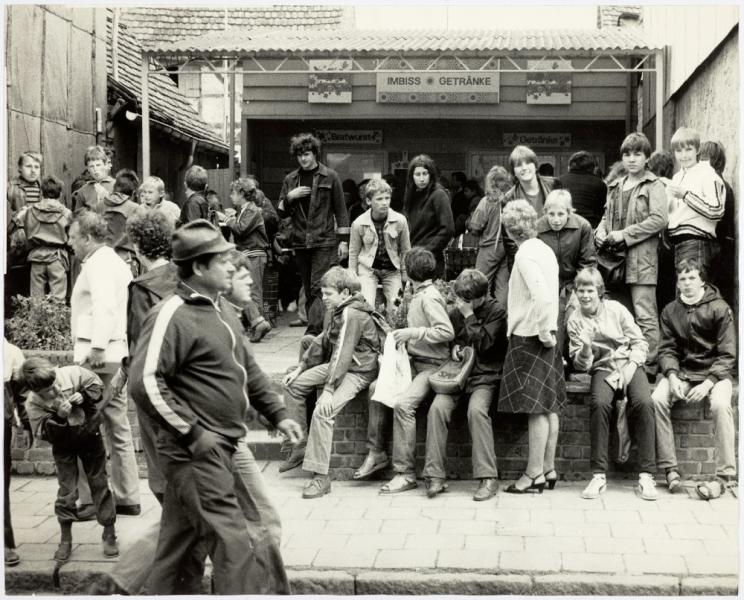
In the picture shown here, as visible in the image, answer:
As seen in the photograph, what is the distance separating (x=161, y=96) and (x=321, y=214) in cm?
987

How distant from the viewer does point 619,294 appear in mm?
9148

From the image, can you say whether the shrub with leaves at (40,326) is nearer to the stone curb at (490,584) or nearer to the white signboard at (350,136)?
the stone curb at (490,584)

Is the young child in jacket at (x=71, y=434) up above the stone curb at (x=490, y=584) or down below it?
above

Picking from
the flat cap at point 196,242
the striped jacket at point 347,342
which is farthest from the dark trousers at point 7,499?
the striped jacket at point 347,342

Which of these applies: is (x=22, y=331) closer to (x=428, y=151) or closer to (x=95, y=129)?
(x=95, y=129)

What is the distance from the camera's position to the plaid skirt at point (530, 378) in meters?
7.54

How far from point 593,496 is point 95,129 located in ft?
31.5

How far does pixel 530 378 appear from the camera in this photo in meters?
7.55

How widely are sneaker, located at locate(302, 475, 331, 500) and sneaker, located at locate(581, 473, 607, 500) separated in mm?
1765

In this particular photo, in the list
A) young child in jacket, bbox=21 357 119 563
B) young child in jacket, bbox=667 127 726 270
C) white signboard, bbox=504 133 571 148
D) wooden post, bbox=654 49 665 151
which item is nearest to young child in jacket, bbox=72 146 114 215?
young child in jacket, bbox=21 357 119 563

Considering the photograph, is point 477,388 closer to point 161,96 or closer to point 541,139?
point 541,139

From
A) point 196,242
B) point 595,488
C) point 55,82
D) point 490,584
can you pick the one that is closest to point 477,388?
point 595,488

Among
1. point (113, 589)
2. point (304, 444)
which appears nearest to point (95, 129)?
point (304, 444)

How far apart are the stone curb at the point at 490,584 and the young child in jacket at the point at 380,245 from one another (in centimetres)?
412
